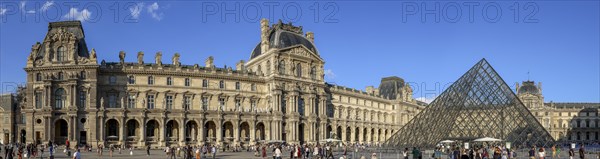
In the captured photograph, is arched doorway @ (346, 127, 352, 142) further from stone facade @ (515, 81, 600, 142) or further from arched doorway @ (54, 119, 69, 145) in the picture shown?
stone facade @ (515, 81, 600, 142)

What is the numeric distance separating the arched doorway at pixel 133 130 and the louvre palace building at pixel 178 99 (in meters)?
0.11

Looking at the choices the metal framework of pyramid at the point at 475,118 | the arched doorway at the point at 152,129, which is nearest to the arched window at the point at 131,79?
the arched doorway at the point at 152,129

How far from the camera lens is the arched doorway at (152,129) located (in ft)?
224

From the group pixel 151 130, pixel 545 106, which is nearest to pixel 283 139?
pixel 151 130

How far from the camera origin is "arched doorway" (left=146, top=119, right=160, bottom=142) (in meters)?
68.2

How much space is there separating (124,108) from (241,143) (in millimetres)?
14094

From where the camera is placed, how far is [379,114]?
10394 centimetres

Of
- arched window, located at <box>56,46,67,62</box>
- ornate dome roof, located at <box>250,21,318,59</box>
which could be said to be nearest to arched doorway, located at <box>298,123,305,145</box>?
ornate dome roof, located at <box>250,21,318,59</box>

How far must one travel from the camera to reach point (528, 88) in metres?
138

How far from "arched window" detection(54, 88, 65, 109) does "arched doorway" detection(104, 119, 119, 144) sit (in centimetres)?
498

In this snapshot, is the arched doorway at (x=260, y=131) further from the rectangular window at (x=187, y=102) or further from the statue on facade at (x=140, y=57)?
the statue on facade at (x=140, y=57)

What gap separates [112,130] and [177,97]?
325 inches

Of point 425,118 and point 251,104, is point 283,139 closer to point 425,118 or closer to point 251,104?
point 251,104

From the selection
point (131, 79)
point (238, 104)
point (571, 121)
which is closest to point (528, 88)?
point (571, 121)
